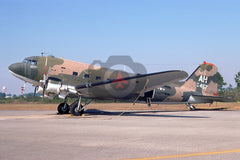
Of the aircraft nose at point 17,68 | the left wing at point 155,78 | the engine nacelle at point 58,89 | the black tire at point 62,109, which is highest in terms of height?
the aircraft nose at point 17,68

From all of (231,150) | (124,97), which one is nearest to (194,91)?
(124,97)

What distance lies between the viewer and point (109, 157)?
19.4 feet

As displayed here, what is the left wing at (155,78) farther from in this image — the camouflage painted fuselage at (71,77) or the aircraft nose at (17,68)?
the aircraft nose at (17,68)

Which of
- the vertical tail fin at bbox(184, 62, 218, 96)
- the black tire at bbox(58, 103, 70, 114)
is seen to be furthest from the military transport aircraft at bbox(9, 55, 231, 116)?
the vertical tail fin at bbox(184, 62, 218, 96)

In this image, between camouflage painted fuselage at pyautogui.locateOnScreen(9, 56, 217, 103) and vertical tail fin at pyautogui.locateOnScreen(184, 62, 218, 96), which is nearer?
camouflage painted fuselage at pyautogui.locateOnScreen(9, 56, 217, 103)

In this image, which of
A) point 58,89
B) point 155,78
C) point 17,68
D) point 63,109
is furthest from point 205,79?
point 17,68

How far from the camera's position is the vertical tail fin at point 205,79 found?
28.5m

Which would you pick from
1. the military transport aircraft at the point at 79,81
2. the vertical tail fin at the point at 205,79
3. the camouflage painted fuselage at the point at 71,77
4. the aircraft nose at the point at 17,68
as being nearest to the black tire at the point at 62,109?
the military transport aircraft at the point at 79,81

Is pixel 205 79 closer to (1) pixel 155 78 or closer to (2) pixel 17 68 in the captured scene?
(1) pixel 155 78

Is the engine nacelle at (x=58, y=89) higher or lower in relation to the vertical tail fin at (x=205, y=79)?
lower

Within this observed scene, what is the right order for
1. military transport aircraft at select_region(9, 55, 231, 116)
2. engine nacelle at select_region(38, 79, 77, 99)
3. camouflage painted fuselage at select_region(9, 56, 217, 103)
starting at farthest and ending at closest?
1. engine nacelle at select_region(38, 79, 77, 99)
2. camouflage painted fuselage at select_region(9, 56, 217, 103)
3. military transport aircraft at select_region(9, 55, 231, 116)

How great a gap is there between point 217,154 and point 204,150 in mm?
492

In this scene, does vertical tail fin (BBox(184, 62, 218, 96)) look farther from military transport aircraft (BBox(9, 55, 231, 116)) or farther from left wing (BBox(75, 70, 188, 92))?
left wing (BBox(75, 70, 188, 92))

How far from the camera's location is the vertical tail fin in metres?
28.5
